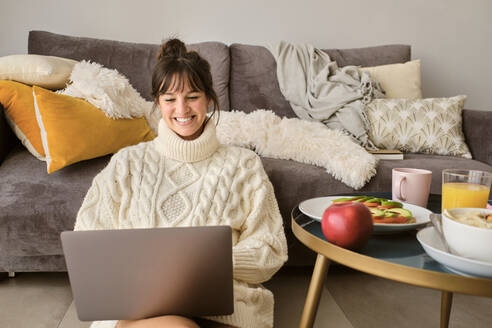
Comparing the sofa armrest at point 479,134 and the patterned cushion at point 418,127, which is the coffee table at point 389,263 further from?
the sofa armrest at point 479,134

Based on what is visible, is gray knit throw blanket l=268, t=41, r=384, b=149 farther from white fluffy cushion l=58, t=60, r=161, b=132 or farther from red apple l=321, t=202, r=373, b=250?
red apple l=321, t=202, r=373, b=250

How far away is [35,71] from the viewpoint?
1493 millimetres

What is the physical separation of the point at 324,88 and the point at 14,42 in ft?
5.79

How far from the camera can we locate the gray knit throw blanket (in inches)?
77.1

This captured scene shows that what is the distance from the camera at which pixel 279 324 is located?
1279mm

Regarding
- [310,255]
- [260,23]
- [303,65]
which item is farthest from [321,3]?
[310,255]

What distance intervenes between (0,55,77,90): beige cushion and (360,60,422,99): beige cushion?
149cm

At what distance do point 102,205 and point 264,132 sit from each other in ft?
2.82

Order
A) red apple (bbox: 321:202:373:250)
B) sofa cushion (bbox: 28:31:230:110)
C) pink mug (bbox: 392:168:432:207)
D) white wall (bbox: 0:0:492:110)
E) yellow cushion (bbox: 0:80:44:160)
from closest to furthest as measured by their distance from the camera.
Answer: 1. red apple (bbox: 321:202:373:250)
2. pink mug (bbox: 392:168:432:207)
3. yellow cushion (bbox: 0:80:44:160)
4. sofa cushion (bbox: 28:31:230:110)
5. white wall (bbox: 0:0:492:110)

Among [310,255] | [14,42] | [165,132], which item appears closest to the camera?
[165,132]

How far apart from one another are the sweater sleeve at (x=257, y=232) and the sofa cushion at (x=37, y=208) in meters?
0.61

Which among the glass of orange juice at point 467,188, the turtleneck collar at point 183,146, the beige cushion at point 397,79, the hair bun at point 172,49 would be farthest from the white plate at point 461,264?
the beige cushion at point 397,79

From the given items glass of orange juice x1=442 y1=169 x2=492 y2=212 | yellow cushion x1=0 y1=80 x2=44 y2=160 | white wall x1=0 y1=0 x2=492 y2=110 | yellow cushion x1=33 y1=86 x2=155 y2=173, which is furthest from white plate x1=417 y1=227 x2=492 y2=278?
white wall x1=0 y1=0 x2=492 y2=110

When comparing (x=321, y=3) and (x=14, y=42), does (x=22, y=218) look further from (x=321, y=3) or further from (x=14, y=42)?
(x=321, y=3)
